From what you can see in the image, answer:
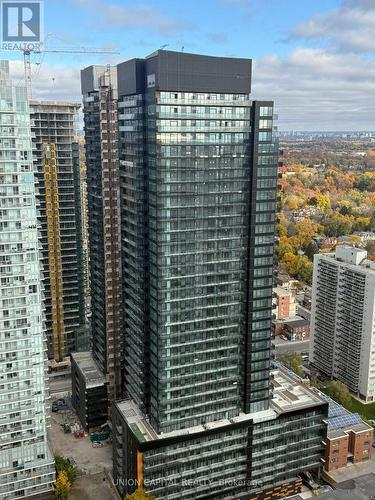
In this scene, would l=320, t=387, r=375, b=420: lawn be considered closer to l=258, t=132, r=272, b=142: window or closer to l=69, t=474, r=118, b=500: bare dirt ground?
l=69, t=474, r=118, b=500: bare dirt ground

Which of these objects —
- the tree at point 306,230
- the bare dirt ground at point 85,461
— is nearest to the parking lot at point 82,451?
the bare dirt ground at point 85,461

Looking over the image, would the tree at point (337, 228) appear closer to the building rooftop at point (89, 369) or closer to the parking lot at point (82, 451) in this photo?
the building rooftop at point (89, 369)

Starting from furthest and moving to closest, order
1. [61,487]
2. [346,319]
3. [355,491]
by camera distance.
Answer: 1. [346,319]
2. [61,487]
3. [355,491]

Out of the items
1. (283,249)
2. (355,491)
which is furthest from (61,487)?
(283,249)

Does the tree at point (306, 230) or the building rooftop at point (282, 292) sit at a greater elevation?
the tree at point (306, 230)

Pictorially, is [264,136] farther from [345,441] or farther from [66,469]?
[66,469]
